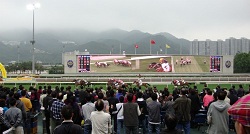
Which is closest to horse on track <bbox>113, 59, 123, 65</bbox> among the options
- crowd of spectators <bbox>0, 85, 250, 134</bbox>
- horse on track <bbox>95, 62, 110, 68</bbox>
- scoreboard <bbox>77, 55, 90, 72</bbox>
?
horse on track <bbox>95, 62, 110, 68</bbox>

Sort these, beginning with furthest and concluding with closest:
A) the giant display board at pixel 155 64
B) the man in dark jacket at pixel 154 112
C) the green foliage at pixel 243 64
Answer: the green foliage at pixel 243 64 → the giant display board at pixel 155 64 → the man in dark jacket at pixel 154 112

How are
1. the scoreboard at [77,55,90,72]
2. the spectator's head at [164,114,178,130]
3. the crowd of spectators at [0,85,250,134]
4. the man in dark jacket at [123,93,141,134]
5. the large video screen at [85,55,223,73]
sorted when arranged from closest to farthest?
1. the spectator's head at [164,114,178,130]
2. the crowd of spectators at [0,85,250,134]
3. the man in dark jacket at [123,93,141,134]
4. the scoreboard at [77,55,90,72]
5. the large video screen at [85,55,223,73]

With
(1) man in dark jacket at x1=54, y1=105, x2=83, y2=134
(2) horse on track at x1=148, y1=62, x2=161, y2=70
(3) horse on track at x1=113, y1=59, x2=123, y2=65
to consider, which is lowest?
(1) man in dark jacket at x1=54, y1=105, x2=83, y2=134

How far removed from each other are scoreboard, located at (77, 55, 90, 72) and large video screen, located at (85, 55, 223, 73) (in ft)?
3.78

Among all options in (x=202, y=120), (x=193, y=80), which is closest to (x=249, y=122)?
(x=202, y=120)

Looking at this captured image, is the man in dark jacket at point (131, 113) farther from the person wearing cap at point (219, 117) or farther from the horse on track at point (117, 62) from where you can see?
the horse on track at point (117, 62)

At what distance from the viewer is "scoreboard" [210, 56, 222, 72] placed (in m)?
42.1

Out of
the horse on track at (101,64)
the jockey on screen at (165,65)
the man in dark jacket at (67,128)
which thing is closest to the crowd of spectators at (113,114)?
the man in dark jacket at (67,128)

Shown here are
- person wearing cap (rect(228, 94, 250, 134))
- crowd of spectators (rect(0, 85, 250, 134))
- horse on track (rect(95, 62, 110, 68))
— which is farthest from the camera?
horse on track (rect(95, 62, 110, 68))

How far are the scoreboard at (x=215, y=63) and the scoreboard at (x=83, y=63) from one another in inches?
727

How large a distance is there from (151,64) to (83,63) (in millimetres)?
10157

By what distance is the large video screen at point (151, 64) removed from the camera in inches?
1634

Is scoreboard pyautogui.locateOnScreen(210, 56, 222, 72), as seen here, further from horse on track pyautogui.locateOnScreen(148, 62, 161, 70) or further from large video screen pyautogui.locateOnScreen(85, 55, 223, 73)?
horse on track pyautogui.locateOnScreen(148, 62, 161, 70)

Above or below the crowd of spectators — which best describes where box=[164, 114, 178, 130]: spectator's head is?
above
